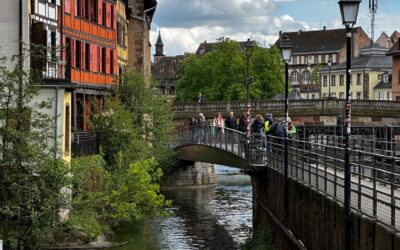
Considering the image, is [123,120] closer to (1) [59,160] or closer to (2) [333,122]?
(1) [59,160]

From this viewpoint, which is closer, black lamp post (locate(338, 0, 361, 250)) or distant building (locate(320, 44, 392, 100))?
black lamp post (locate(338, 0, 361, 250))

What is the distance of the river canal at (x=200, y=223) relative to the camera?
3806 cm

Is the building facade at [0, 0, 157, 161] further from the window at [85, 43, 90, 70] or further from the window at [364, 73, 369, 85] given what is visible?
the window at [364, 73, 369, 85]

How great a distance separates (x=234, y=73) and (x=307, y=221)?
290 feet

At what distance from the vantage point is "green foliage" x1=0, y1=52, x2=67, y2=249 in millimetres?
30469

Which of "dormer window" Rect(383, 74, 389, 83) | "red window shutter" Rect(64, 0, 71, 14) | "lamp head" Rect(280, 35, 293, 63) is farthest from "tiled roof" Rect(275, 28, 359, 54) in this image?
"lamp head" Rect(280, 35, 293, 63)

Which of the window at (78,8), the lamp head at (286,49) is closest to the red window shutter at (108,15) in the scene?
the window at (78,8)

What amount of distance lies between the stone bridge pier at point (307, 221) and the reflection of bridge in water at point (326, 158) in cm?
20

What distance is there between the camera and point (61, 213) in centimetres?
3425

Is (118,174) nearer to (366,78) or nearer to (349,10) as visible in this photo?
(349,10)

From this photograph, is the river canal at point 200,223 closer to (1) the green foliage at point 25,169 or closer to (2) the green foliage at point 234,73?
(1) the green foliage at point 25,169

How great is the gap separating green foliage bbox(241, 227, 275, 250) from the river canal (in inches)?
98.2

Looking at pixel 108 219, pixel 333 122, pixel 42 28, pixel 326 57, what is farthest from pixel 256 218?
pixel 326 57

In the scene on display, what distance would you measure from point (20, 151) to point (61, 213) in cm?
444
